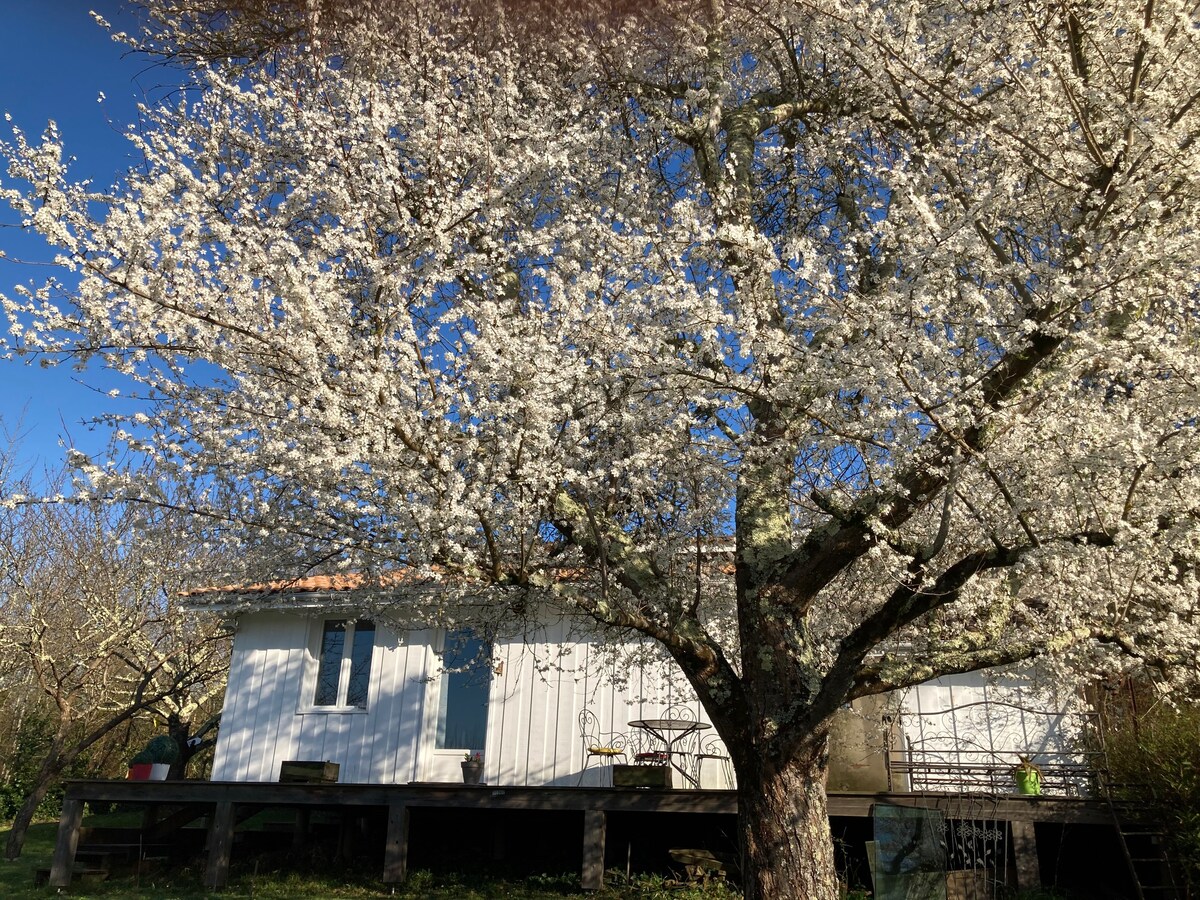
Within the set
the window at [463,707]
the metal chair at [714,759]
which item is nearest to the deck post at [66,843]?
the window at [463,707]

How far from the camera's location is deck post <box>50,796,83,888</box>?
1075cm

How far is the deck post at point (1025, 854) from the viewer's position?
9195 millimetres

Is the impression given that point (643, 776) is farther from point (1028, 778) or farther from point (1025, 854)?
point (1028, 778)

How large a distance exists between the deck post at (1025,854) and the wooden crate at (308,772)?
7.48m

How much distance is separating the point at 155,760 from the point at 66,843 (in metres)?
2.97

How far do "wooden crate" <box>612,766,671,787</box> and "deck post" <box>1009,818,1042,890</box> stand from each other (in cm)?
354

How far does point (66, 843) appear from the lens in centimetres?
1094

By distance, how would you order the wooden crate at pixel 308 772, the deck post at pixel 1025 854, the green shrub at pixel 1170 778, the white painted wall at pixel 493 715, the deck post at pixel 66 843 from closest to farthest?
the green shrub at pixel 1170 778 → the deck post at pixel 1025 854 → the deck post at pixel 66 843 → the wooden crate at pixel 308 772 → the white painted wall at pixel 493 715

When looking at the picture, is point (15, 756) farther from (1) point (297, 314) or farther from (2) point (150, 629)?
(1) point (297, 314)

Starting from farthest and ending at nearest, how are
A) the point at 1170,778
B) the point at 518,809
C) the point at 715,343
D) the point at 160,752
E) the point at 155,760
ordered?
the point at 160,752 → the point at 155,760 → the point at 518,809 → the point at 1170,778 → the point at 715,343

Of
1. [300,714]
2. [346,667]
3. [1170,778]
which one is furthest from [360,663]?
[1170,778]

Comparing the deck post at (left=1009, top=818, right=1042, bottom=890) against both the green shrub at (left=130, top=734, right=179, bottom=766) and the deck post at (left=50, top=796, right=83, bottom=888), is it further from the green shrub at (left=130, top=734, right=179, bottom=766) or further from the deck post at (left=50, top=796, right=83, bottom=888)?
the green shrub at (left=130, top=734, right=179, bottom=766)

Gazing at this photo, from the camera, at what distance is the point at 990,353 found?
6.36 metres

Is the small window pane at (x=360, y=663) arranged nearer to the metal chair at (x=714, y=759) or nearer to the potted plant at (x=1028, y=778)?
the metal chair at (x=714, y=759)
